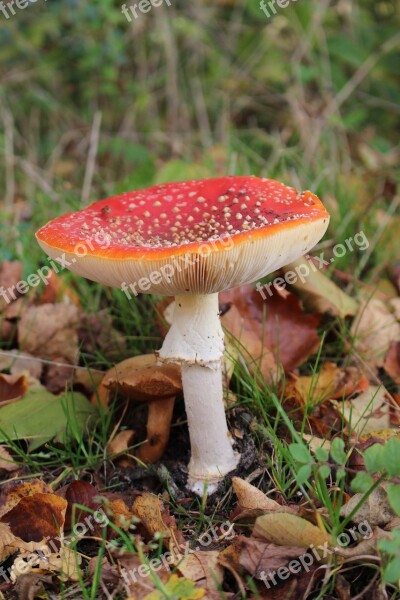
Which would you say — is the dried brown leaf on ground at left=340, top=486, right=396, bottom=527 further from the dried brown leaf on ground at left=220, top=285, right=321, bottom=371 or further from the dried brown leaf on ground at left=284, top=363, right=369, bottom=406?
the dried brown leaf on ground at left=220, top=285, right=321, bottom=371

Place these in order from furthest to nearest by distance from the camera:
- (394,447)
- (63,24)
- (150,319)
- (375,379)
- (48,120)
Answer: (48,120) → (63,24) → (150,319) → (375,379) → (394,447)

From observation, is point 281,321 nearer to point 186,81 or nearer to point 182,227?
point 182,227

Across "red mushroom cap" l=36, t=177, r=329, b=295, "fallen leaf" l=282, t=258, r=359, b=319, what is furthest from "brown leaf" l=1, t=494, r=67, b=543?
"fallen leaf" l=282, t=258, r=359, b=319

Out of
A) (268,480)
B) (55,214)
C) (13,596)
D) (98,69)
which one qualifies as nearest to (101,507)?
(13,596)

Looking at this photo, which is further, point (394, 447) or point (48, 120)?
point (48, 120)

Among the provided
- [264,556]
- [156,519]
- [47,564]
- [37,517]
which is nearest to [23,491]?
[37,517]

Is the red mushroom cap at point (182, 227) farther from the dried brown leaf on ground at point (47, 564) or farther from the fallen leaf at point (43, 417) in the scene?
the dried brown leaf on ground at point (47, 564)

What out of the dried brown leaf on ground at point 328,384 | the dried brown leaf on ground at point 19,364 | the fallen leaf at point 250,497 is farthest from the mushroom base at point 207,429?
the dried brown leaf on ground at point 19,364

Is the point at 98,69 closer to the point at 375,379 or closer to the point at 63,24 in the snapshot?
the point at 63,24
